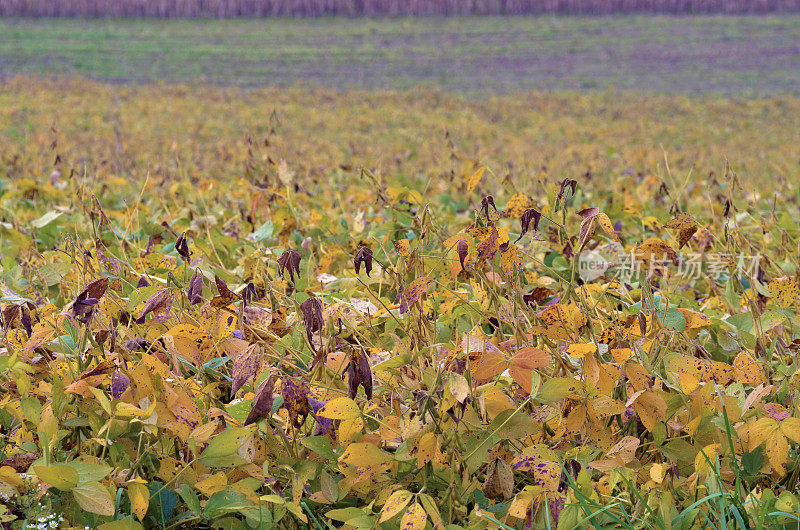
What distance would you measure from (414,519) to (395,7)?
32.1 metres

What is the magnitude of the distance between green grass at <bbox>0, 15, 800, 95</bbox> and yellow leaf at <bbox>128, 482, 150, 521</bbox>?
18780mm

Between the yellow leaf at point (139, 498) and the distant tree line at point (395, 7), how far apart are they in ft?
102

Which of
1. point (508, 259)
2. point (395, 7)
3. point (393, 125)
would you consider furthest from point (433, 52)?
point (508, 259)

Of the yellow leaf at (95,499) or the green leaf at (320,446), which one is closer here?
the yellow leaf at (95,499)

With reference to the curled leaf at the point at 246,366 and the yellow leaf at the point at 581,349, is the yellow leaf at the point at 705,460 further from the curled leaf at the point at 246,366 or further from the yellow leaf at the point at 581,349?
the curled leaf at the point at 246,366

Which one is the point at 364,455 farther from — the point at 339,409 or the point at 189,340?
the point at 189,340

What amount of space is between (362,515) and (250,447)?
221 mm

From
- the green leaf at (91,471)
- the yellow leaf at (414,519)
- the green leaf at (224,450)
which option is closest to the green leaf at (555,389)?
the yellow leaf at (414,519)

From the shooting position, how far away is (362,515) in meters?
1.11

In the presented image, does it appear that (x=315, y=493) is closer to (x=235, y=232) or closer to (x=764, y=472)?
(x=764, y=472)

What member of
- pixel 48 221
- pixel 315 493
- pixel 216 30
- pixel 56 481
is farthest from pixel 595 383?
pixel 216 30

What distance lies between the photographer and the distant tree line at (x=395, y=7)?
28.6m

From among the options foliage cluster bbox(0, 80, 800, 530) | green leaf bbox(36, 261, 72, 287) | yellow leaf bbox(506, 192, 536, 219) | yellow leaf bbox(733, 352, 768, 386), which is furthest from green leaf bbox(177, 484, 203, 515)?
yellow leaf bbox(733, 352, 768, 386)

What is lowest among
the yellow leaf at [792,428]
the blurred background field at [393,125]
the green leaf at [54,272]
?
the blurred background field at [393,125]
